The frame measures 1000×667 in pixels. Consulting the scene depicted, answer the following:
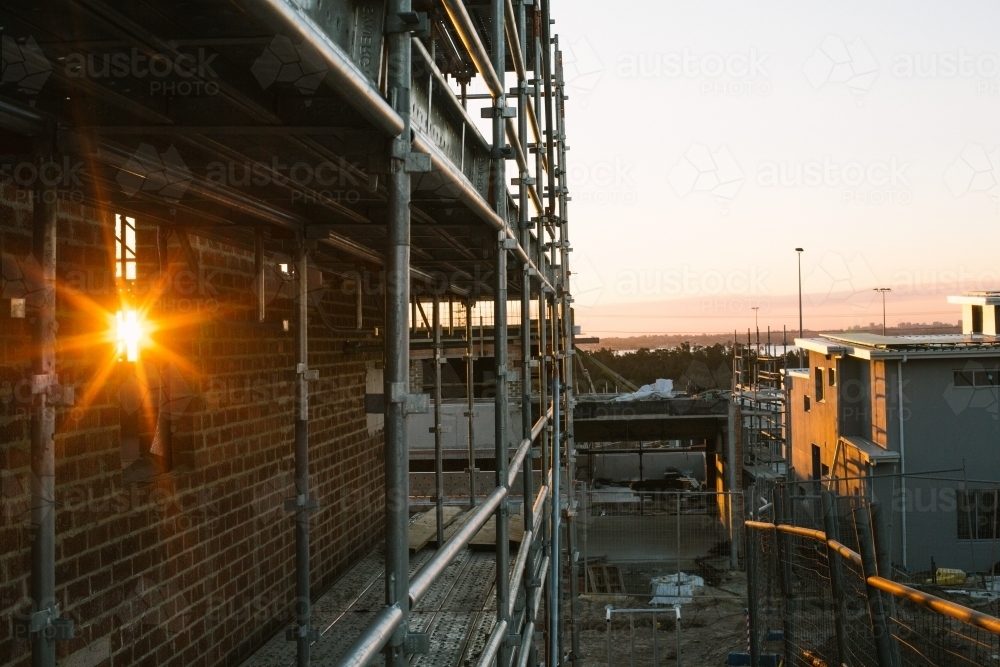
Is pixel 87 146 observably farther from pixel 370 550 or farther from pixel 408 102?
pixel 370 550

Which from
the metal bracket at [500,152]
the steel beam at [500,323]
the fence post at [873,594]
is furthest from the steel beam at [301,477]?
the fence post at [873,594]

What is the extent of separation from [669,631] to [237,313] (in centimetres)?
989

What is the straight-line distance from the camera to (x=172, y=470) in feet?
16.3

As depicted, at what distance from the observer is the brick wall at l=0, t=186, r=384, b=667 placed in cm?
356

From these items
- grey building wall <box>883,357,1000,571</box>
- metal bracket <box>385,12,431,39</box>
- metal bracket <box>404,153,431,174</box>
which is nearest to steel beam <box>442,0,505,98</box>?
metal bracket <box>385,12,431,39</box>

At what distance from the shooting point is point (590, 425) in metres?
23.2

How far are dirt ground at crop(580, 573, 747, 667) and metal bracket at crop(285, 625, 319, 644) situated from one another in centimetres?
612

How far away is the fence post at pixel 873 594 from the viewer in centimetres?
397

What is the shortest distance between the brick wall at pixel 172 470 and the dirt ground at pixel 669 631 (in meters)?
6.12

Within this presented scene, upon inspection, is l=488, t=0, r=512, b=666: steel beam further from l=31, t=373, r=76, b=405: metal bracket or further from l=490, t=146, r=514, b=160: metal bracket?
l=31, t=373, r=76, b=405: metal bracket

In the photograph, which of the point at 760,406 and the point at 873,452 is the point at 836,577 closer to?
the point at 873,452

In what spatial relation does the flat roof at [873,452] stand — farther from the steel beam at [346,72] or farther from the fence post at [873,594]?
the steel beam at [346,72]

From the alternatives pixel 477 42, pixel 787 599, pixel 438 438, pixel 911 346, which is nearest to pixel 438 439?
pixel 438 438

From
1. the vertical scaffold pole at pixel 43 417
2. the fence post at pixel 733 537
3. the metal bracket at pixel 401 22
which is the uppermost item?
the metal bracket at pixel 401 22
